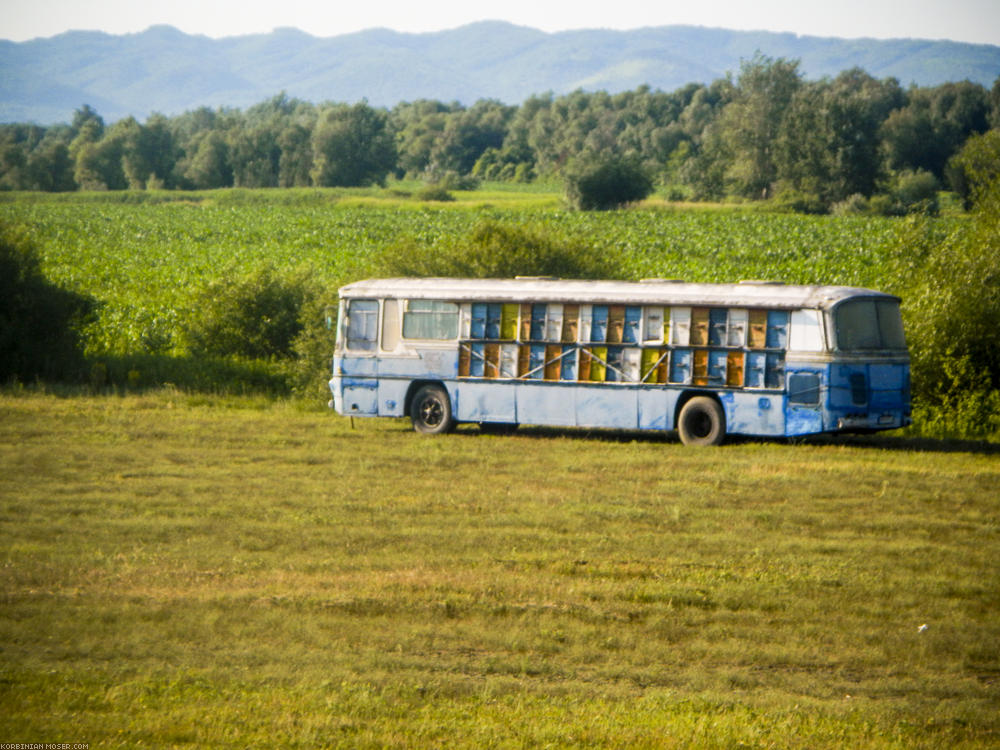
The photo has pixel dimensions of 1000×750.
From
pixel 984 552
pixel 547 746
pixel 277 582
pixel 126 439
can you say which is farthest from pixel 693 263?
pixel 547 746

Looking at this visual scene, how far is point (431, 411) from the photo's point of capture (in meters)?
24.7

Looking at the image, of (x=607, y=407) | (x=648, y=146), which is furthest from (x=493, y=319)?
(x=648, y=146)

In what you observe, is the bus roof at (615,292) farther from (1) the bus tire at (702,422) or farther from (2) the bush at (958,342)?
(2) the bush at (958,342)

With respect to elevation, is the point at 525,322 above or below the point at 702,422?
above

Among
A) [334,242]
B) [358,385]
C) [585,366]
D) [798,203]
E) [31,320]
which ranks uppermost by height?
[798,203]

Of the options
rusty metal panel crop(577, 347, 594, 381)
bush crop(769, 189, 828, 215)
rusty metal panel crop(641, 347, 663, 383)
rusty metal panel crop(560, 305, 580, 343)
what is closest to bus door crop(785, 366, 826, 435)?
rusty metal panel crop(641, 347, 663, 383)

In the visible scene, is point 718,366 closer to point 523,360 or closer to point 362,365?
point 523,360

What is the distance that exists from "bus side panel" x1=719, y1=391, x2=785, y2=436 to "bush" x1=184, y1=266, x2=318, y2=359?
570 inches

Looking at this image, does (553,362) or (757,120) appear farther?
(757,120)

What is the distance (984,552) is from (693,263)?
38.0 meters

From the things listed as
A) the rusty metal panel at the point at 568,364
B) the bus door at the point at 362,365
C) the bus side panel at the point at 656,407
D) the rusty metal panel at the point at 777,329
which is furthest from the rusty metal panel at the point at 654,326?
the bus door at the point at 362,365

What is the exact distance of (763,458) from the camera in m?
20.7

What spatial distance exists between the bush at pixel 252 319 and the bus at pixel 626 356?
8.32 metres

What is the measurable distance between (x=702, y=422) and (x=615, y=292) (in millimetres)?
2870
